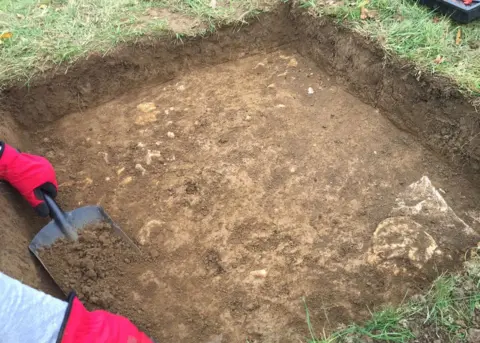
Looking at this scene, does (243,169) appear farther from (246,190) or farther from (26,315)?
(26,315)

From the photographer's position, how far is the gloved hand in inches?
101

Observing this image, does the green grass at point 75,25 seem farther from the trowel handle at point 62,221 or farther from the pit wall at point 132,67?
the trowel handle at point 62,221

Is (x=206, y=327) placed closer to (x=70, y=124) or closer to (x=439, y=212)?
(x=439, y=212)

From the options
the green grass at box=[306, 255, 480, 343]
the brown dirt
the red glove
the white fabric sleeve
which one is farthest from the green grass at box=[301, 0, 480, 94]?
the white fabric sleeve

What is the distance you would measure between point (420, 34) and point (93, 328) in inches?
113

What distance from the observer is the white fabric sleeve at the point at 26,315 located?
1.59m

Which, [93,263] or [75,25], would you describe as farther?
[75,25]

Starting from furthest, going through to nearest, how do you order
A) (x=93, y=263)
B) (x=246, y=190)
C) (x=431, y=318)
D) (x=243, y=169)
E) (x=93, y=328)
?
1. (x=243, y=169)
2. (x=246, y=190)
3. (x=93, y=263)
4. (x=431, y=318)
5. (x=93, y=328)

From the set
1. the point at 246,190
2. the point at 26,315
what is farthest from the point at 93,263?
the point at 246,190

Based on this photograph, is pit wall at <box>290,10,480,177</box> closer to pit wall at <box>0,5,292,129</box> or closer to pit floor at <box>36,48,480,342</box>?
pit floor at <box>36,48,480,342</box>

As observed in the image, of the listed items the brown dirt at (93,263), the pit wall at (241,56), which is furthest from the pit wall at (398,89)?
the brown dirt at (93,263)

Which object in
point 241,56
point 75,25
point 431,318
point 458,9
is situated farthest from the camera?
point 241,56

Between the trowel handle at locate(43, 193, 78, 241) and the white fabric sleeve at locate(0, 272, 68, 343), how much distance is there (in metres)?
0.90

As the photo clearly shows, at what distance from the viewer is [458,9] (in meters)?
3.17
